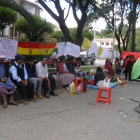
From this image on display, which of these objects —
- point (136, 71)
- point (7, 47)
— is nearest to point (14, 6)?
point (7, 47)

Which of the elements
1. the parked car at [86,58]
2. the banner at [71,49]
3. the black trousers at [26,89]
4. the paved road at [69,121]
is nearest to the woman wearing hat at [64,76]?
the banner at [71,49]

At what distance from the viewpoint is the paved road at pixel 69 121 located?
4.07 m

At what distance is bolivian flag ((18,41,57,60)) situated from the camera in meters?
7.73

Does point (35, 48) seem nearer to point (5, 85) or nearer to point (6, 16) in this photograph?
point (5, 85)

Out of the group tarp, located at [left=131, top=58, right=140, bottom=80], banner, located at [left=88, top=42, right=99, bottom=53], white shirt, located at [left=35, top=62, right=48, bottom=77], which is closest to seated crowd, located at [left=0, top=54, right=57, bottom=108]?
white shirt, located at [left=35, top=62, right=48, bottom=77]

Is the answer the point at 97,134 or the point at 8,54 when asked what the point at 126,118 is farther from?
the point at 8,54

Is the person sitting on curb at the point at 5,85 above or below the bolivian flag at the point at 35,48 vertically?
below

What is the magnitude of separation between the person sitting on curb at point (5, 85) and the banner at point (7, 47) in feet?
3.09

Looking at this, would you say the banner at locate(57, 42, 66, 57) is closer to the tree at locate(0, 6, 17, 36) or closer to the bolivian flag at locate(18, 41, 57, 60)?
the bolivian flag at locate(18, 41, 57, 60)

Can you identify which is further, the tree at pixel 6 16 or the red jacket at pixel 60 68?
the tree at pixel 6 16

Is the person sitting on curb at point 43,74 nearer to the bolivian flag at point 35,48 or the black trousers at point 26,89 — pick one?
the black trousers at point 26,89

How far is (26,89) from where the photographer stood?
6.47 meters

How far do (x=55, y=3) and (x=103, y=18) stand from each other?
9606mm

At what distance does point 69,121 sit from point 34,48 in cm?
437
